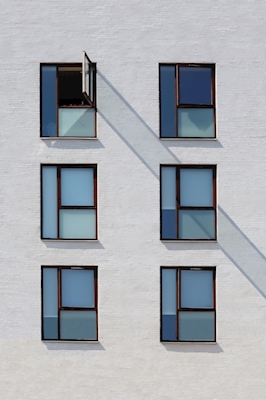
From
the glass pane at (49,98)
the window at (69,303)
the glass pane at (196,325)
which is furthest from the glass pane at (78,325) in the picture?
the glass pane at (49,98)

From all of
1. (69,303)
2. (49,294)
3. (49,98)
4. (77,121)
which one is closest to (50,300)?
(49,294)

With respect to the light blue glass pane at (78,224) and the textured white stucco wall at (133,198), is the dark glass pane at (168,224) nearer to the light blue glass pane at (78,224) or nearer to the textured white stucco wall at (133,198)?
the textured white stucco wall at (133,198)

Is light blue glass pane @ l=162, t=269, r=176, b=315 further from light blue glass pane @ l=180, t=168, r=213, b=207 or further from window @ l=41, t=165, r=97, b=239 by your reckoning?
window @ l=41, t=165, r=97, b=239

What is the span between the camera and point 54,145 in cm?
1598

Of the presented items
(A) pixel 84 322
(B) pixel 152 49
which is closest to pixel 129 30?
(B) pixel 152 49

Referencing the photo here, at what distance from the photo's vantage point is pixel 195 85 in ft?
53.5

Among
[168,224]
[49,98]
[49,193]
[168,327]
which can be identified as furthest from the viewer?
[49,98]

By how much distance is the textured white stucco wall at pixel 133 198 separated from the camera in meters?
15.7

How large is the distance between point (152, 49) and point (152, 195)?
384 cm

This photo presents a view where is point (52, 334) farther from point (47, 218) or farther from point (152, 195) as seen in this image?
point (152, 195)

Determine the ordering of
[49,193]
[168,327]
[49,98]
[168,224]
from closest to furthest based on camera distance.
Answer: [168,327], [168,224], [49,193], [49,98]

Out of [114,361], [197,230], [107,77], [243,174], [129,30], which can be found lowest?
[114,361]

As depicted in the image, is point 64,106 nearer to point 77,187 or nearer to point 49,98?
point 49,98

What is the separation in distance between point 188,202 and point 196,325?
3.20 meters
